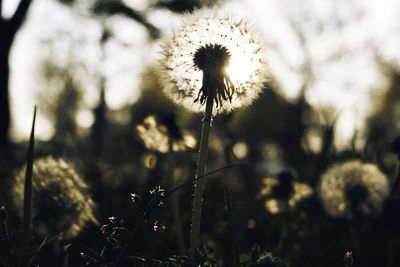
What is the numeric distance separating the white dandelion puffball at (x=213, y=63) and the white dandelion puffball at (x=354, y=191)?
48.5 inches

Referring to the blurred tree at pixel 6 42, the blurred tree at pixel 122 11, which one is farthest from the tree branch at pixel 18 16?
→ the blurred tree at pixel 122 11

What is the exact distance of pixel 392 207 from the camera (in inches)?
56.1

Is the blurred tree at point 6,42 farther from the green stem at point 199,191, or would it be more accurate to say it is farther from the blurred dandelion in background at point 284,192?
the green stem at point 199,191

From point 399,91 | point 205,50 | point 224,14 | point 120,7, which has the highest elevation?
point 399,91

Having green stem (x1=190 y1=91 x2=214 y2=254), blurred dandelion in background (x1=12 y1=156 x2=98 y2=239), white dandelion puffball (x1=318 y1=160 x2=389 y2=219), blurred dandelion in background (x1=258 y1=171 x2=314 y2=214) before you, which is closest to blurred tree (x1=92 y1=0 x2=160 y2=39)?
blurred dandelion in background (x1=258 y1=171 x2=314 y2=214)

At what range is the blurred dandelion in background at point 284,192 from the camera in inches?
105

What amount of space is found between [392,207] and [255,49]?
935 millimetres

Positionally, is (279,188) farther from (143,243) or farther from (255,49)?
(255,49)

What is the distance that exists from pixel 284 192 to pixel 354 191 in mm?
498

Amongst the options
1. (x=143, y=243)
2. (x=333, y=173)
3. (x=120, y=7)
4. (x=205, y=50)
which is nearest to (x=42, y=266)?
(x=143, y=243)

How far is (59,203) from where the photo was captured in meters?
1.73

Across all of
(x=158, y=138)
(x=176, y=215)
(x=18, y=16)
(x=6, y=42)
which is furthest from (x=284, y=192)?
(x=6, y=42)

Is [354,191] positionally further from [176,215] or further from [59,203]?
[59,203]

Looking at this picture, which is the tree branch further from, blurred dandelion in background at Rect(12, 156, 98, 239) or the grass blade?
the grass blade
